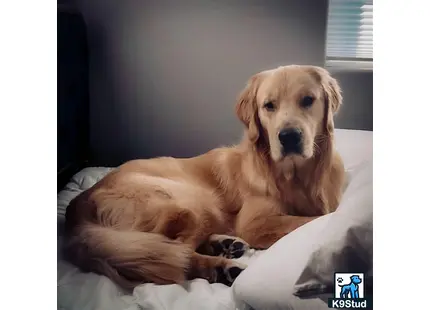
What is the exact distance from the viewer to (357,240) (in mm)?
1354

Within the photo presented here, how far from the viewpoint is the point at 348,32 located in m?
1.41

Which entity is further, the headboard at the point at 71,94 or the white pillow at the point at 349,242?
the headboard at the point at 71,94

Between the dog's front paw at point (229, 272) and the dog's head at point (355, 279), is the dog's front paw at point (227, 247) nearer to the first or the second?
the dog's front paw at point (229, 272)

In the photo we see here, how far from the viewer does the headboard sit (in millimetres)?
1444

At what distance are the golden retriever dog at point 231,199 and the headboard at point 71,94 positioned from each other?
136 millimetres

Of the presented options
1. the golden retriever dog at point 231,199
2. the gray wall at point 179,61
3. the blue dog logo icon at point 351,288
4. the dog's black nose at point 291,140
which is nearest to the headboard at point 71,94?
the gray wall at point 179,61

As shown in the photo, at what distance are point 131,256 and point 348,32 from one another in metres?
0.85

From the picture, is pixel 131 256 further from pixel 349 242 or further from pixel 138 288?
pixel 349 242

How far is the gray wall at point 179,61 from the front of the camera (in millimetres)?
1405

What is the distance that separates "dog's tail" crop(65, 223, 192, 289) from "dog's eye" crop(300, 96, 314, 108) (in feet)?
1.63
